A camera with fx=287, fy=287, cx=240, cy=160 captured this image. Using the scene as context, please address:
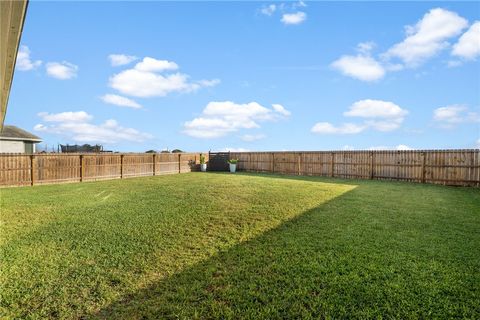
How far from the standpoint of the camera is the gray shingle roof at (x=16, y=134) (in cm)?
1774

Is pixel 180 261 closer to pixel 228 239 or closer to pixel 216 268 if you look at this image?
pixel 216 268

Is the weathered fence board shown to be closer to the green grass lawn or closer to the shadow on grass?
the green grass lawn

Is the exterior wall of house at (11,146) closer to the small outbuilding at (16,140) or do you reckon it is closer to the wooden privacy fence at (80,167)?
the small outbuilding at (16,140)

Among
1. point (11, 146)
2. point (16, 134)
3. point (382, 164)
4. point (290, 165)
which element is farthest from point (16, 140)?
point (382, 164)

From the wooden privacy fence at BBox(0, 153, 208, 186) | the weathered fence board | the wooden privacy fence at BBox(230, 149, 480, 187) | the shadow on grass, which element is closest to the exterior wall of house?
the wooden privacy fence at BBox(0, 153, 208, 186)

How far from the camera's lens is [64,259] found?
3.92m

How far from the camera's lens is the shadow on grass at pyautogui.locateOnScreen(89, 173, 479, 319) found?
2.60 metres

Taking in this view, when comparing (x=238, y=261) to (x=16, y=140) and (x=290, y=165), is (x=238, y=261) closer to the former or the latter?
(x=290, y=165)

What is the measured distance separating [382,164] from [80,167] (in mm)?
14500

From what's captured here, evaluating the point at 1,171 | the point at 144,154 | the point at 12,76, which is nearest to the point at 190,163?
the point at 144,154

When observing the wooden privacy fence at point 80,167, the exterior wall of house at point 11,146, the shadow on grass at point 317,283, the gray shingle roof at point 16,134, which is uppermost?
the gray shingle roof at point 16,134

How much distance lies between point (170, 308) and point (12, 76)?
417cm

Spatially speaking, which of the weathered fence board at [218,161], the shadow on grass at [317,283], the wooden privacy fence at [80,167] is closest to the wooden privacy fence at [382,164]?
the weathered fence board at [218,161]

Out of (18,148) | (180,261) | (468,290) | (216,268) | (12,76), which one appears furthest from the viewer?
(18,148)
